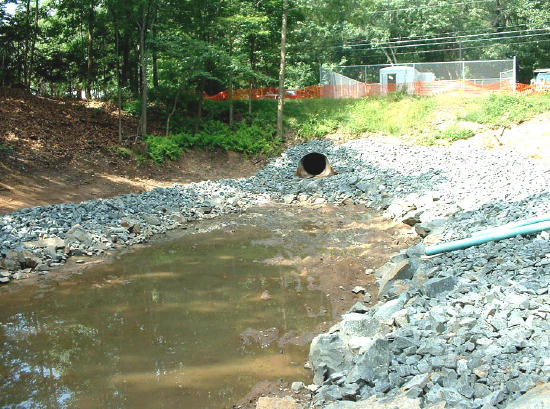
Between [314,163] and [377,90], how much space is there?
7.85 metres

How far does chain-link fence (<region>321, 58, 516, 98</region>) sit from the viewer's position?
24188 millimetres

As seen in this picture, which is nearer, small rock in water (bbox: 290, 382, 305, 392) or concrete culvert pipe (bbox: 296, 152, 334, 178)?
small rock in water (bbox: 290, 382, 305, 392)

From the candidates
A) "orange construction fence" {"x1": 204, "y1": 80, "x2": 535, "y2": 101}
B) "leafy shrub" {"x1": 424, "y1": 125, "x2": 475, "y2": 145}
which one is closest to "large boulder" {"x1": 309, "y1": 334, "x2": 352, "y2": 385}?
"leafy shrub" {"x1": 424, "y1": 125, "x2": 475, "y2": 145}

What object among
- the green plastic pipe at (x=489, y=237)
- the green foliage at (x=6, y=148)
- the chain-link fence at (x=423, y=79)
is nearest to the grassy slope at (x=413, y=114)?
the chain-link fence at (x=423, y=79)

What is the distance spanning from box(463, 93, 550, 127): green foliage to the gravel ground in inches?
73.2

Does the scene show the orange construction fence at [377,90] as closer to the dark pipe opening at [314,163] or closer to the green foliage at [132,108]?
the green foliage at [132,108]

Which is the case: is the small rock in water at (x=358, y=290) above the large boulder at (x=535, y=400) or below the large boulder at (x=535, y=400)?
below

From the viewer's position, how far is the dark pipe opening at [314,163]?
19.7 metres

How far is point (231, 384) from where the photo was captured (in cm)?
580

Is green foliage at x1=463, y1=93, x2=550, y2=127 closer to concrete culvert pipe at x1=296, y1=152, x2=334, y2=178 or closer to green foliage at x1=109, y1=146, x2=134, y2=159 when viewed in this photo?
concrete culvert pipe at x1=296, y1=152, x2=334, y2=178

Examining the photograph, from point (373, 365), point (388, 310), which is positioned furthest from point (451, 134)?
point (373, 365)

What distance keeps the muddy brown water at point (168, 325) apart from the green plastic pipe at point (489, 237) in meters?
1.77

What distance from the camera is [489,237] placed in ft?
27.0

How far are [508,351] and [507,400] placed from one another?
0.79 metres
